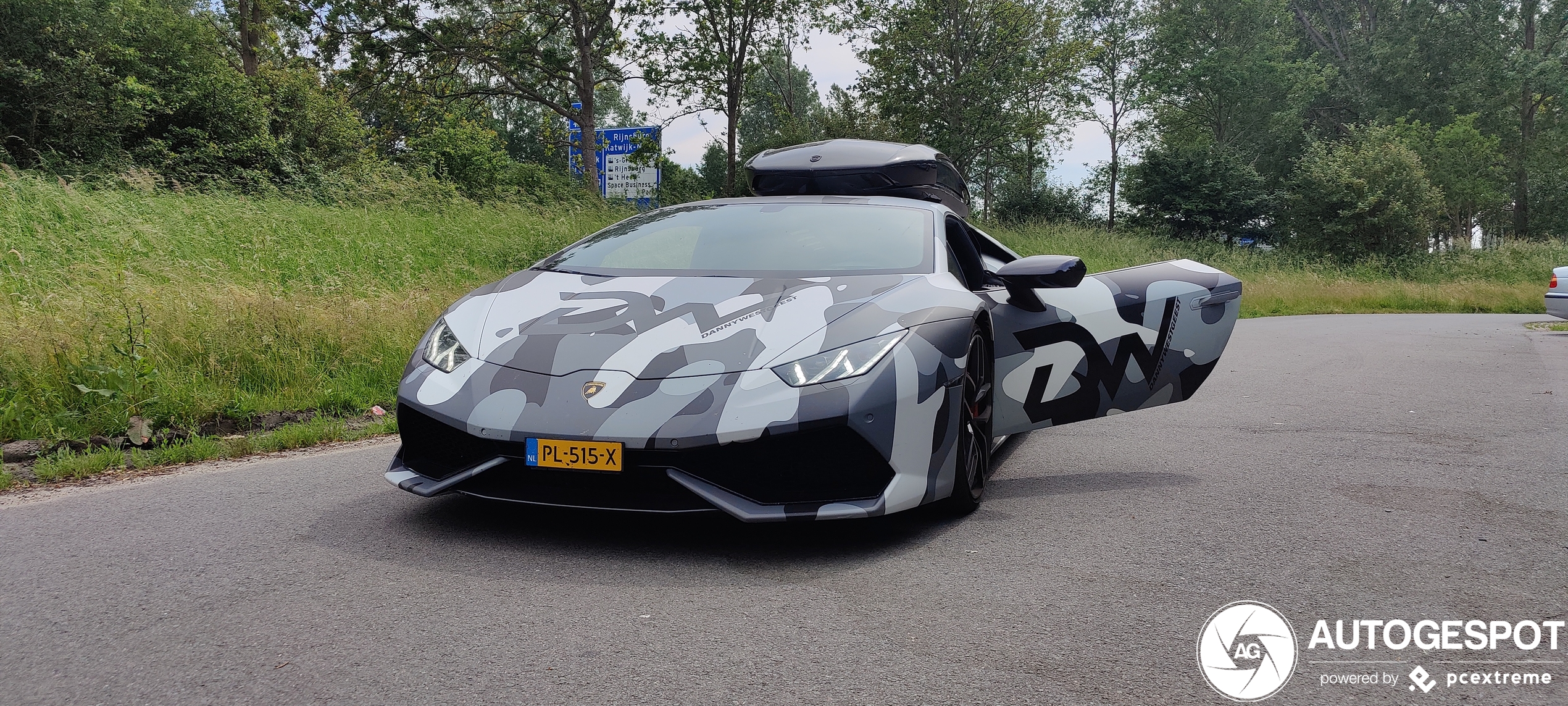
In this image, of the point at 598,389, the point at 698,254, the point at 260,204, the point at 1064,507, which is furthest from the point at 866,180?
the point at 260,204

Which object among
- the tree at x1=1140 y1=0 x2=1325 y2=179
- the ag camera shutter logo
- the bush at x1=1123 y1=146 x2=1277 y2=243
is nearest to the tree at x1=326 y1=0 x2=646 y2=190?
the ag camera shutter logo

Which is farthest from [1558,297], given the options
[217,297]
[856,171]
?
[217,297]

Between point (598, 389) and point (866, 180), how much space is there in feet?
13.7

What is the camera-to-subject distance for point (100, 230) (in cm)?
A: 945

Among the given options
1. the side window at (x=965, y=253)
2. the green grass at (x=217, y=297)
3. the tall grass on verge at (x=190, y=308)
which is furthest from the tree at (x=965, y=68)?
the side window at (x=965, y=253)

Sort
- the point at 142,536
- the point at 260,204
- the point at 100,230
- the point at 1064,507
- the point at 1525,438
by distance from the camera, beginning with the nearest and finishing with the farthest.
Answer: the point at 142,536, the point at 1064,507, the point at 1525,438, the point at 100,230, the point at 260,204

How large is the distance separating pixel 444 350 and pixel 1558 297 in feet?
52.0

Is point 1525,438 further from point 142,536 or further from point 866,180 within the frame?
point 142,536

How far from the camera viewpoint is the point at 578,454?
3.03 m

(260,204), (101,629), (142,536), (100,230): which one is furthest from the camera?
(260,204)

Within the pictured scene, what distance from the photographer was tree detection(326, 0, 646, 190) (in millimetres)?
22344

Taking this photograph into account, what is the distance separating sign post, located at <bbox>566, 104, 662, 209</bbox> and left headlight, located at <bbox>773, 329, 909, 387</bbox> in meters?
15.8

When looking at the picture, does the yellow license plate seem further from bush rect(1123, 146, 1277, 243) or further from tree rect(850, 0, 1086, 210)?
bush rect(1123, 146, 1277, 243)

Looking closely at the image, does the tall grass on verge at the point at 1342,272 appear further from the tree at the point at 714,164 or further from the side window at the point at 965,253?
the tree at the point at 714,164
